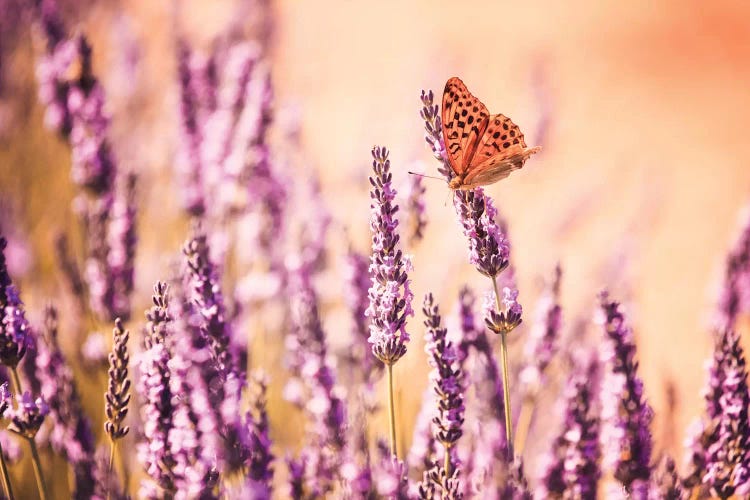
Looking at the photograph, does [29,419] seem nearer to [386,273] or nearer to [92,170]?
[386,273]

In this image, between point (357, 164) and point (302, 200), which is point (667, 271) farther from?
point (302, 200)

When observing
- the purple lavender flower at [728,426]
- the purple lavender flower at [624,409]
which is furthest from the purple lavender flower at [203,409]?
the purple lavender flower at [728,426]

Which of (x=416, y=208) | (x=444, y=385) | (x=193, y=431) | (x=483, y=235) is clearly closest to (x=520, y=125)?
(x=416, y=208)

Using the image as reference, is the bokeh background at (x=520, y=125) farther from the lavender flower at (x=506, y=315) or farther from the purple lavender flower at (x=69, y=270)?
the lavender flower at (x=506, y=315)

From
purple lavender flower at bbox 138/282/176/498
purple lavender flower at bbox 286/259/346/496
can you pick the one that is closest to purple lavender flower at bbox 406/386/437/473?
purple lavender flower at bbox 286/259/346/496

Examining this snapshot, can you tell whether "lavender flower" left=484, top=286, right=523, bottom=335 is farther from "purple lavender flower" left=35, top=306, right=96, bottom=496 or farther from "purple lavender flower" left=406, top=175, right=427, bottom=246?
"purple lavender flower" left=35, top=306, right=96, bottom=496

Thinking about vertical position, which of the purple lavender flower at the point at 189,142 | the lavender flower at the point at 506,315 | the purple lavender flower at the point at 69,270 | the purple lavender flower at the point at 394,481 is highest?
the purple lavender flower at the point at 189,142
